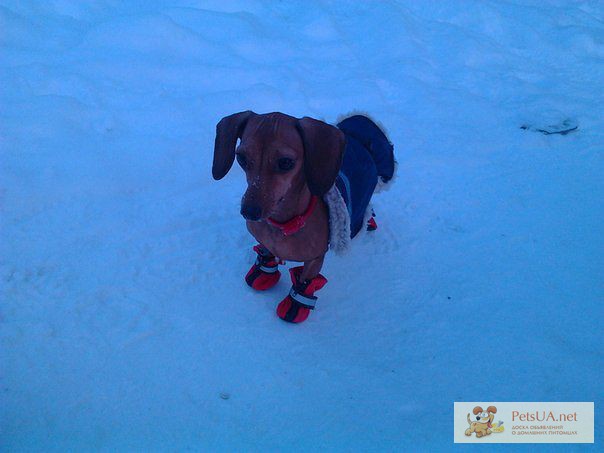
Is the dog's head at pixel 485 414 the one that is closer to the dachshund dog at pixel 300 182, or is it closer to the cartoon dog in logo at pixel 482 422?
the cartoon dog in logo at pixel 482 422

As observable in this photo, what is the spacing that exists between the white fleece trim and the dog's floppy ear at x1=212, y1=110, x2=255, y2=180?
1.29 feet

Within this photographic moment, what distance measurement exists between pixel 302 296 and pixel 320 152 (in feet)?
2.13

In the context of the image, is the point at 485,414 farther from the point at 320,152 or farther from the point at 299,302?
the point at 320,152

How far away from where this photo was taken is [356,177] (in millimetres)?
1867

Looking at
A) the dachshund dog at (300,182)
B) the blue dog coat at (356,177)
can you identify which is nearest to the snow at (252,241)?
the dachshund dog at (300,182)

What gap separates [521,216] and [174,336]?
199 cm

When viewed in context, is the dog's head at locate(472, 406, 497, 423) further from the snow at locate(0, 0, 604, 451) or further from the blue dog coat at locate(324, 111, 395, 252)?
the blue dog coat at locate(324, 111, 395, 252)

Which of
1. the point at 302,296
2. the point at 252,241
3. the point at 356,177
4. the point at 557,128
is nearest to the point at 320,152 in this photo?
the point at 356,177

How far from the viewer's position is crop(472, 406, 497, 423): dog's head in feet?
5.32

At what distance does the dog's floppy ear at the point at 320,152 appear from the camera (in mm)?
1493

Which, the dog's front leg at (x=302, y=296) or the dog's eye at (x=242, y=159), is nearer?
the dog's eye at (x=242, y=159)

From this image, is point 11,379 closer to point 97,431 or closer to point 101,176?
point 97,431

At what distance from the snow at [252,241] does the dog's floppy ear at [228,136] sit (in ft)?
2.04

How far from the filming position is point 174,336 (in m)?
1.77
